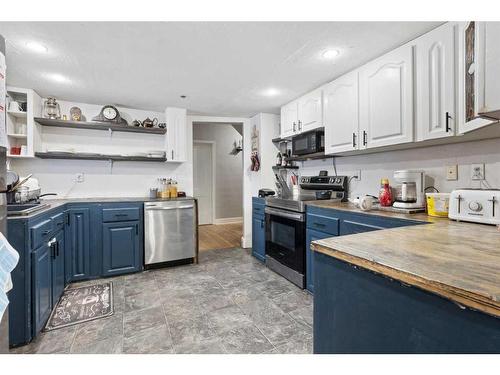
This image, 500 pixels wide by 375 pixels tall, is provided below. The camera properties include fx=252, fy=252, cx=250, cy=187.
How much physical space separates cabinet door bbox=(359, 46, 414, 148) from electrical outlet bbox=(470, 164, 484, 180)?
0.45 meters

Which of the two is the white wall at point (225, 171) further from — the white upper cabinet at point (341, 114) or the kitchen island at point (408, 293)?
the kitchen island at point (408, 293)

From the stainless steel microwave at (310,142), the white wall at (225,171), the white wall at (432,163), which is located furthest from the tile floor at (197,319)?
the white wall at (225,171)

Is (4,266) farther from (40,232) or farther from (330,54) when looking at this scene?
(330,54)

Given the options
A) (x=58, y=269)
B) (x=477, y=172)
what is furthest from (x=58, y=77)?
(x=477, y=172)

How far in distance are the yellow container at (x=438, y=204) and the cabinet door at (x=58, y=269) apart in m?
2.84

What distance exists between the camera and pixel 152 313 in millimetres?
2004

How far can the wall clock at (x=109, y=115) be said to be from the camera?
3.07m

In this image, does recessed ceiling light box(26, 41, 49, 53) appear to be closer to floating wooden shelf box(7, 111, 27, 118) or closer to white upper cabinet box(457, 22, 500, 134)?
floating wooden shelf box(7, 111, 27, 118)

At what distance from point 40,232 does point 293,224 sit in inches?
81.2
